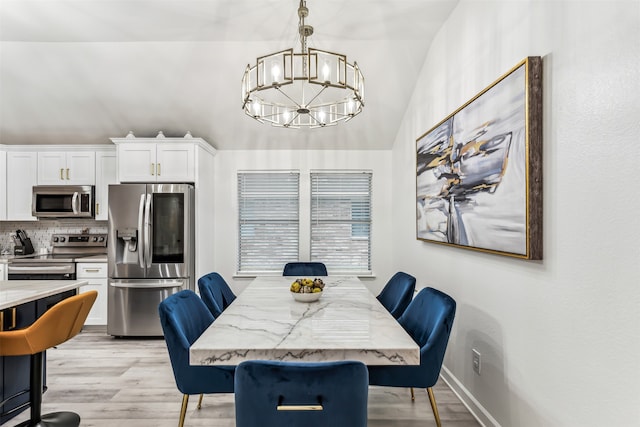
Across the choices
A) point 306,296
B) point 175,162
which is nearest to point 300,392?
point 306,296

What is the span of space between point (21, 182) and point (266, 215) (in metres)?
2.99

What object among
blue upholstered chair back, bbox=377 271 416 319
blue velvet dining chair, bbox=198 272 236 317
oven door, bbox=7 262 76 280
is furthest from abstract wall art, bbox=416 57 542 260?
oven door, bbox=7 262 76 280

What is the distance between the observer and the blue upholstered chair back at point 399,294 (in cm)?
249

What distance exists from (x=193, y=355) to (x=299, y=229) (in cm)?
316

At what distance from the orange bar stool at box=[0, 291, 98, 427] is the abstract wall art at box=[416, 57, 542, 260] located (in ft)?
7.93

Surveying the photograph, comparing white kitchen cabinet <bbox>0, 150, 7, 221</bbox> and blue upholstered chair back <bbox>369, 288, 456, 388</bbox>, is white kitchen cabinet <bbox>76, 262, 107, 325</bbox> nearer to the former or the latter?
white kitchen cabinet <bbox>0, 150, 7, 221</bbox>

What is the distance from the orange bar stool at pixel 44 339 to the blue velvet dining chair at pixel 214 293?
2.17 ft

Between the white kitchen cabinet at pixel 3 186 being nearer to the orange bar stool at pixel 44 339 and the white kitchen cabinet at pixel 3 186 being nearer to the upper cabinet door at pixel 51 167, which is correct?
the upper cabinet door at pixel 51 167

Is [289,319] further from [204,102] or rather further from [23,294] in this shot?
[204,102]

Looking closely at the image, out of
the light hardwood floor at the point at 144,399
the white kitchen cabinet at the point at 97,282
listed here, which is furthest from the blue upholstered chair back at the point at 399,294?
the white kitchen cabinet at the point at 97,282

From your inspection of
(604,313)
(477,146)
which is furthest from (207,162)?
(604,313)

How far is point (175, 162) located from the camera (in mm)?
3916

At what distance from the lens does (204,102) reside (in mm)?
3783

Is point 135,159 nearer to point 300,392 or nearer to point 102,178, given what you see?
point 102,178
